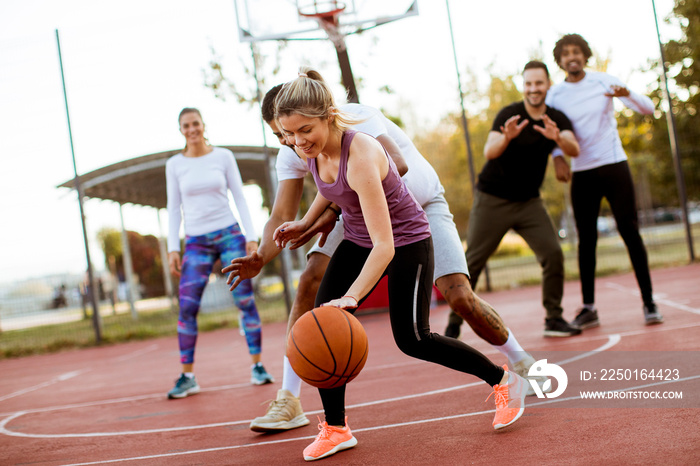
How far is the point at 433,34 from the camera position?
447 inches

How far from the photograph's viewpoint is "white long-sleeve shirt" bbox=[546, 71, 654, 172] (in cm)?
550

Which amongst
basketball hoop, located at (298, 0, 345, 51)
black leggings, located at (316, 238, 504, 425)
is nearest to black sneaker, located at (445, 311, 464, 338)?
black leggings, located at (316, 238, 504, 425)

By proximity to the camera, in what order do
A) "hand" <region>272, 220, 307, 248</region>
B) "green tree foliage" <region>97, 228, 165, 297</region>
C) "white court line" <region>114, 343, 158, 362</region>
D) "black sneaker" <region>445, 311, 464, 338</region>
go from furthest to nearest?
"green tree foliage" <region>97, 228, 165, 297</region>
"white court line" <region>114, 343, 158, 362</region>
"black sneaker" <region>445, 311, 464, 338</region>
"hand" <region>272, 220, 307, 248</region>

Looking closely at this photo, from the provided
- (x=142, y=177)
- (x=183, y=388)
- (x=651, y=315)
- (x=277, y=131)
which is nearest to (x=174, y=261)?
(x=183, y=388)

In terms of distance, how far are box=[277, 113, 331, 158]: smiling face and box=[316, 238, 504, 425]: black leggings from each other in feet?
2.06

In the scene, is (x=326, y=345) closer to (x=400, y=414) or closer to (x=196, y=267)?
(x=400, y=414)

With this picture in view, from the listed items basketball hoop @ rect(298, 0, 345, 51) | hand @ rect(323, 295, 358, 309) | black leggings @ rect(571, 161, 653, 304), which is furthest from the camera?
basketball hoop @ rect(298, 0, 345, 51)

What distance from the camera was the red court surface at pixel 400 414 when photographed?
113 inches

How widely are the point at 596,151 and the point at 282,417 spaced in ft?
→ 11.0

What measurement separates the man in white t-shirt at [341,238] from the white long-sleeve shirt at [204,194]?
1654mm

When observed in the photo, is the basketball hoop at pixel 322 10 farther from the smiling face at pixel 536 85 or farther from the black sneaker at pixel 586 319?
the black sneaker at pixel 586 319

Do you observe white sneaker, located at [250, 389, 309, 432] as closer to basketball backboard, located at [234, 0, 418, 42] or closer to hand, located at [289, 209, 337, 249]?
hand, located at [289, 209, 337, 249]

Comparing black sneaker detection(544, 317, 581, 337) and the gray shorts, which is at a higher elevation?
the gray shorts

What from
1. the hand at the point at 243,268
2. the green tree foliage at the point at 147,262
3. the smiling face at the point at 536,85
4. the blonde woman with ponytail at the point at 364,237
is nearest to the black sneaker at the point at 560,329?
the smiling face at the point at 536,85
